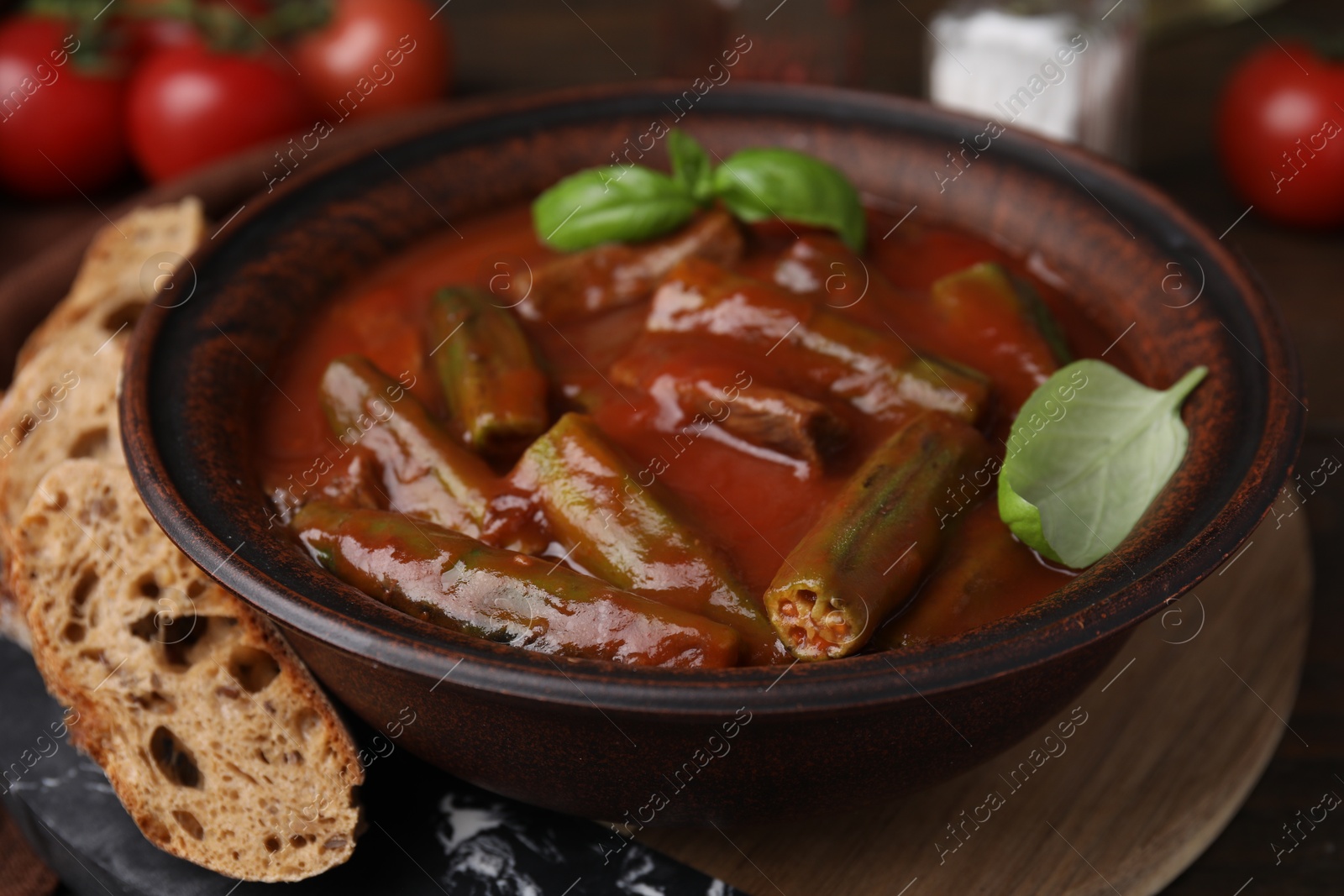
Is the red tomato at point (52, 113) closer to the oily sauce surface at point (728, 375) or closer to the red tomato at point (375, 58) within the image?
the red tomato at point (375, 58)

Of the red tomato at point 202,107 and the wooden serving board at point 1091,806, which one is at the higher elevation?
the red tomato at point 202,107

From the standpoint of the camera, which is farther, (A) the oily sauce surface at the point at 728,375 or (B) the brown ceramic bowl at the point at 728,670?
(A) the oily sauce surface at the point at 728,375

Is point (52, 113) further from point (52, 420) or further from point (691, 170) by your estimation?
point (691, 170)

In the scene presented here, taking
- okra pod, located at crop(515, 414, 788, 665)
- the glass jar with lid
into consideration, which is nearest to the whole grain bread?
okra pod, located at crop(515, 414, 788, 665)

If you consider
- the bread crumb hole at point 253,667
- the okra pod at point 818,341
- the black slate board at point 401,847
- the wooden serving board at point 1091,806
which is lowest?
the black slate board at point 401,847

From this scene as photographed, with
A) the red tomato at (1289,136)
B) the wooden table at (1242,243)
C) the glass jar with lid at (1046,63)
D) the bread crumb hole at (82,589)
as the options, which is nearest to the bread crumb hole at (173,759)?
the bread crumb hole at (82,589)

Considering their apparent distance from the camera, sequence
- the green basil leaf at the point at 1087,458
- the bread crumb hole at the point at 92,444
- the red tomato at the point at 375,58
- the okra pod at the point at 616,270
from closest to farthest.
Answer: the green basil leaf at the point at 1087,458, the okra pod at the point at 616,270, the bread crumb hole at the point at 92,444, the red tomato at the point at 375,58

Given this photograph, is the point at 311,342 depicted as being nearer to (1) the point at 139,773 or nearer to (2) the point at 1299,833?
(1) the point at 139,773

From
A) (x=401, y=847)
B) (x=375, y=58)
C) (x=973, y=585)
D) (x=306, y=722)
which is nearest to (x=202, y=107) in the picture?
(x=375, y=58)

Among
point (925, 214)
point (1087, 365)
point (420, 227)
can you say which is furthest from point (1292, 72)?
point (420, 227)
